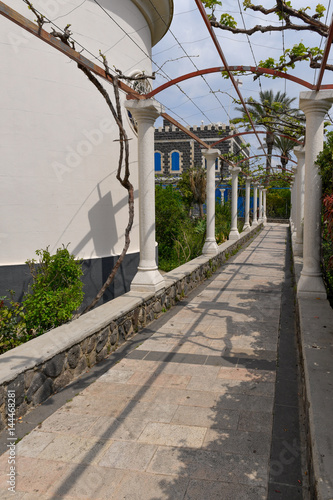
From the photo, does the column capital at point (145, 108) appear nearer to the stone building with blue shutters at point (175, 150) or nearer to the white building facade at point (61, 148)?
the white building facade at point (61, 148)

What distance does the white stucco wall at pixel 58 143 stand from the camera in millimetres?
6023

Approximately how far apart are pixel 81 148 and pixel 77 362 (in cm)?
391

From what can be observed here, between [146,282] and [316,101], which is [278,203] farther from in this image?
[146,282]

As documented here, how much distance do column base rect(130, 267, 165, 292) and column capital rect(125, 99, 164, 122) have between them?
2.30 metres

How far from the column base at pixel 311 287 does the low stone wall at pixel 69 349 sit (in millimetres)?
2079

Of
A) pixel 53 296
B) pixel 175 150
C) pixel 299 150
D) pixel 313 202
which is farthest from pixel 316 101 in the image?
pixel 175 150

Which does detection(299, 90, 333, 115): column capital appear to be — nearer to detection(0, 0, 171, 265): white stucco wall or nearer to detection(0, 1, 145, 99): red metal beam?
detection(0, 1, 145, 99): red metal beam

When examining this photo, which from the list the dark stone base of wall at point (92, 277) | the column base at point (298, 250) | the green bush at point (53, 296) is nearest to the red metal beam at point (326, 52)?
the green bush at point (53, 296)

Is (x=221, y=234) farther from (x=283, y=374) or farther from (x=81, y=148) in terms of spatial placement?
(x=283, y=374)

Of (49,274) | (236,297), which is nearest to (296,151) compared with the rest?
(236,297)

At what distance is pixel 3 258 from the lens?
20.0 ft

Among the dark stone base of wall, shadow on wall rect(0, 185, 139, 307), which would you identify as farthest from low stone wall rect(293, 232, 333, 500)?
shadow on wall rect(0, 185, 139, 307)

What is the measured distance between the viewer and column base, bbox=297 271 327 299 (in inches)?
224

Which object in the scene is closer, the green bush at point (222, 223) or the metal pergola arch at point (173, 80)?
the metal pergola arch at point (173, 80)
